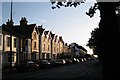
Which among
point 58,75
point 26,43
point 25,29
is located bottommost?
point 58,75

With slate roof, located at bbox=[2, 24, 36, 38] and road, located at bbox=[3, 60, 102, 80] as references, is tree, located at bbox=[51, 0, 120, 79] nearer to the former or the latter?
road, located at bbox=[3, 60, 102, 80]

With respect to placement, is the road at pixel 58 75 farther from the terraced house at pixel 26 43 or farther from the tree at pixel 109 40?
the tree at pixel 109 40

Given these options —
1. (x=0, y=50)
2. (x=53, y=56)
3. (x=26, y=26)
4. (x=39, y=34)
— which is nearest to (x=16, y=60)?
(x=0, y=50)

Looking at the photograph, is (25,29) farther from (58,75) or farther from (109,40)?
(109,40)

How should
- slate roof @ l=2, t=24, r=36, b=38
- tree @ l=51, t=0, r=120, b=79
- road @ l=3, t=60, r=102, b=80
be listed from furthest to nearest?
slate roof @ l=2, t=24, r=36, b=38
road @ l=3, t=60, r=102, b=80
tree @ l=51, t=0, r=120, b=79

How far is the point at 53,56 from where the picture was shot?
93688 mm

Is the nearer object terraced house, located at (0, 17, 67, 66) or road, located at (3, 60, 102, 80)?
road, located at (3, 60, 102, 80)

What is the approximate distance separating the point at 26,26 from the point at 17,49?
1299 cm

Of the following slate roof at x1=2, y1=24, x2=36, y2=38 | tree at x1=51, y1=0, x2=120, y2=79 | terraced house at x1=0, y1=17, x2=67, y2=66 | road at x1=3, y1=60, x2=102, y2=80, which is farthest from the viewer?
slate roof at x1=2, y1=24, x2=36, y2=38

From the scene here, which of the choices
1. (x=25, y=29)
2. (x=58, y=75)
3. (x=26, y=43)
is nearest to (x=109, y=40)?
(x=58, y=75)

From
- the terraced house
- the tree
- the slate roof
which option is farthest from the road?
the slate roof

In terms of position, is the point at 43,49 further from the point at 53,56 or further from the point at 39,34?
the point at 53,56

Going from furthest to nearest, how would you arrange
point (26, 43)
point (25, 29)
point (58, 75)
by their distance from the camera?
point (25, 29) < point (26, 43) < point (58, 75)

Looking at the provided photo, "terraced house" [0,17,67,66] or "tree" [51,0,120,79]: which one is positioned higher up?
"terraced house" [0,17,67,66]
